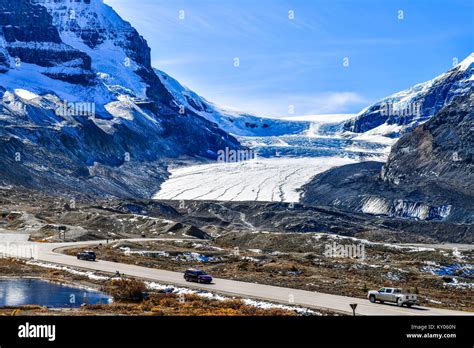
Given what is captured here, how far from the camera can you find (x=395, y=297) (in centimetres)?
4356

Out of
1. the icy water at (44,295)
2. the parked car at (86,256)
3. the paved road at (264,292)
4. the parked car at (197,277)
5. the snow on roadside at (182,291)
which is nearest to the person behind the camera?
the snow on roadside at (182,291)

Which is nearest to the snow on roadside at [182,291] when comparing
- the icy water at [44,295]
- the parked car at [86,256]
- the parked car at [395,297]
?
the icy water at [44,295]

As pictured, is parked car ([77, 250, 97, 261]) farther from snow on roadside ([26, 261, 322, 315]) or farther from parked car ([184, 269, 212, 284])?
parked car ([184, 269, 212, 284])

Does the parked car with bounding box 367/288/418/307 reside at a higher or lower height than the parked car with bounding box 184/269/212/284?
higher

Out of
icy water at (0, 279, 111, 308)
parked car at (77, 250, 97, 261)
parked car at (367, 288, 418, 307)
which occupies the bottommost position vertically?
parked car at (77, 250, 97, 261)

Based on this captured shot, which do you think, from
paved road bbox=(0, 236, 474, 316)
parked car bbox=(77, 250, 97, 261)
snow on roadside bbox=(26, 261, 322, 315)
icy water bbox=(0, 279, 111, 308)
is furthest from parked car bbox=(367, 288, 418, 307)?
parked car bbox=(77, 250, 97, 261)

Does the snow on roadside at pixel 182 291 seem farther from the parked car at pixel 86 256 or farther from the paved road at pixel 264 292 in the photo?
the parked car at pixel 86 256

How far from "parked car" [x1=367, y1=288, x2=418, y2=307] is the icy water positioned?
18.1 m

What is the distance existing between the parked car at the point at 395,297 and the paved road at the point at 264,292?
1.52 ft

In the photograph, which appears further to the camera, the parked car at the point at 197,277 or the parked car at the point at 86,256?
the parked car at the point at 86,256

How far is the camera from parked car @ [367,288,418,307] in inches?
1698

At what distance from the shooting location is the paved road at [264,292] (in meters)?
40.8

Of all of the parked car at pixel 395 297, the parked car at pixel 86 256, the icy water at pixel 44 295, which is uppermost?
the parked car at pixel 395 297
